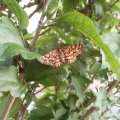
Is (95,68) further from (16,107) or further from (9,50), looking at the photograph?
(9,50)

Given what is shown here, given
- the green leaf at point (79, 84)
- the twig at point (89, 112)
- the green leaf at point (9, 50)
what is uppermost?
the green leaf at point (9, 50)

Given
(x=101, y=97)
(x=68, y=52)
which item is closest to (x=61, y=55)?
(x=68, y=52)

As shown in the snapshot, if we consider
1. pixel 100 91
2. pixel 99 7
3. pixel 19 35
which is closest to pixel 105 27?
pixel 99 7

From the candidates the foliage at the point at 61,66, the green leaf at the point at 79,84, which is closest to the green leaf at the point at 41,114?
the foliage at the point at 61,66

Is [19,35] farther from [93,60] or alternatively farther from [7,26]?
[93,60]

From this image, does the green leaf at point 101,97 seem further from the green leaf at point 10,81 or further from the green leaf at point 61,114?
the green leaf at point 10,81

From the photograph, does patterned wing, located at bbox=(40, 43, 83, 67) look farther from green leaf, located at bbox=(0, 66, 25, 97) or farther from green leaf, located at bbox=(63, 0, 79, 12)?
green leaf, located at bbox=(63, 0, 79, 12)
